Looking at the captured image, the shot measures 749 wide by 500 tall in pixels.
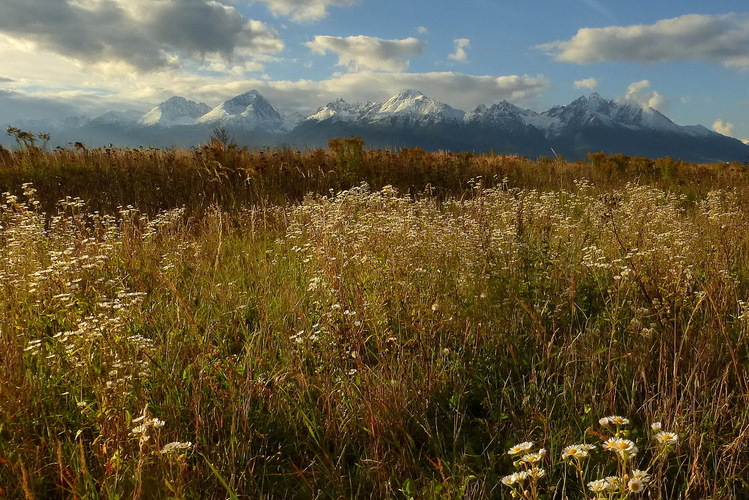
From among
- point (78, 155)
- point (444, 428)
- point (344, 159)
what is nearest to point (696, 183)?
point (344, 159)

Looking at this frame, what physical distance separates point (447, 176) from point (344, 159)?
2.74m

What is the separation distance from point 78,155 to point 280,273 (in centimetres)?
969

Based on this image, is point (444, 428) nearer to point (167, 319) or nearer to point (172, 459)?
point (172, 459)

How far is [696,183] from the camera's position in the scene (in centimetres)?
1198

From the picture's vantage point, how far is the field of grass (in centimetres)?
191

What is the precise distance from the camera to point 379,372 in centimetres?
238

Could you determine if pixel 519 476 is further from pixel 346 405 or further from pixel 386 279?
pixel 386 279

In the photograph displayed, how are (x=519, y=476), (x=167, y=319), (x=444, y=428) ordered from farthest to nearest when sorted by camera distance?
(x=167, y=319), (x=444, y=428), (x=519, y=476)

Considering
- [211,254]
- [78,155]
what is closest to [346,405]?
[211,254]

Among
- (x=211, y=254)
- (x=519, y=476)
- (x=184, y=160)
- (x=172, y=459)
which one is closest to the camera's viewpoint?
(x=519, y=476)

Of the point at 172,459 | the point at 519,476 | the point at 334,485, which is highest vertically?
the point at 519,476

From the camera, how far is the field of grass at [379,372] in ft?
6.28

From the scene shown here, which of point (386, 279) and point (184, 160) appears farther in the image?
point (184, 160)

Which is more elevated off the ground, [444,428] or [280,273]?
[280,273]
